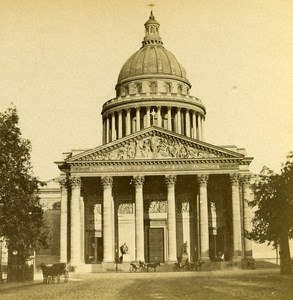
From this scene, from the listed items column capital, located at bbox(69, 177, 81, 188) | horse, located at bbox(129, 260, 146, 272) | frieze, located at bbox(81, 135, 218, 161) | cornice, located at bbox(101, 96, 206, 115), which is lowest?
horse, located at bbox(129, 260, 146, 272)

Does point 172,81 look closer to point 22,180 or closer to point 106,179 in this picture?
point 106,179

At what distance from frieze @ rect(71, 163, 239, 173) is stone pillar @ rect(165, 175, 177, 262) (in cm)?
119

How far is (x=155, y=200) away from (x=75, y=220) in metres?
10.4

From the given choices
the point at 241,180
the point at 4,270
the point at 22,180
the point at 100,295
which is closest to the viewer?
the point at 100,295

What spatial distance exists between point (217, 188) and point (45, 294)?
3862 centimetres

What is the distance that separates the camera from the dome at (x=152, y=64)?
3329 inches

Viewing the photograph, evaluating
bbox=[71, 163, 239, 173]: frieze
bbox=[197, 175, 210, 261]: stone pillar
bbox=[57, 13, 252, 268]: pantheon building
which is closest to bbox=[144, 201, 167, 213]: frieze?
bbox=[57, 13, 252, 268]: pantheon building

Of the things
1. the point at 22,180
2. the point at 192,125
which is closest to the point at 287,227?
the point at 22,180

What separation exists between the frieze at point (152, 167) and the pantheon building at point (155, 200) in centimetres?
10

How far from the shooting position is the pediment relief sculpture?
5975 centimetres

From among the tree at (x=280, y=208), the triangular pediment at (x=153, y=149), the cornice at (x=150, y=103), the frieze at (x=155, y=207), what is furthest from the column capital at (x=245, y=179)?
the cornice at (x=150, y=103)

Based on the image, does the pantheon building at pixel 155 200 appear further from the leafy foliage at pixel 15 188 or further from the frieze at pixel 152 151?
the leafy foliage at pixel 15 188

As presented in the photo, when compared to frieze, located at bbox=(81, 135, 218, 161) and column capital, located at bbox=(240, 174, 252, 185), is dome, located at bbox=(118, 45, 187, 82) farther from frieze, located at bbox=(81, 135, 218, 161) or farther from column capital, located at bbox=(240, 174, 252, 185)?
column capital, located at bbox=(240, 174, 252, 185)

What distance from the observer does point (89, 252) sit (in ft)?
209
